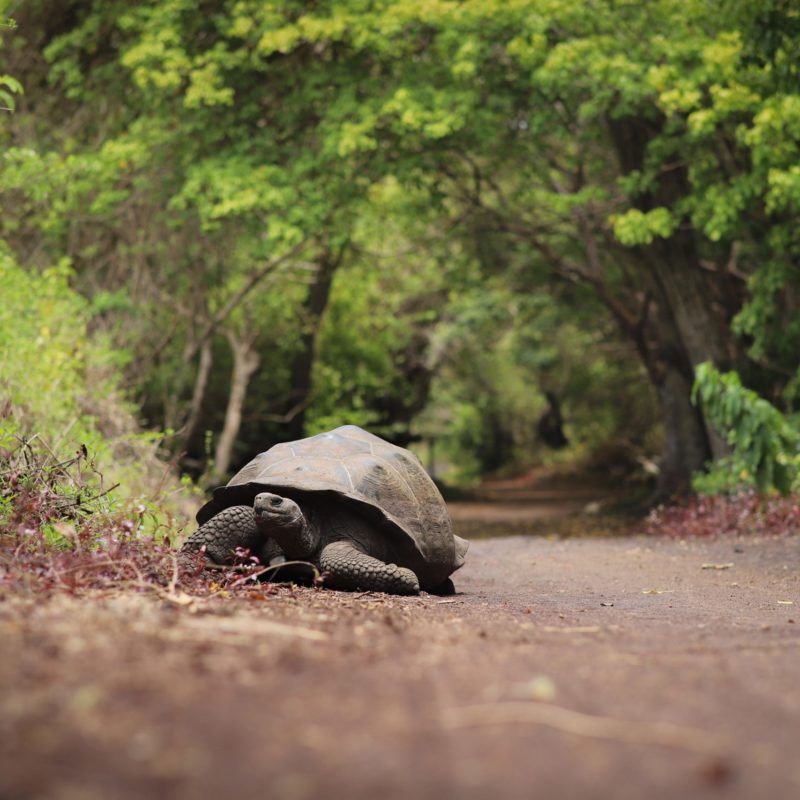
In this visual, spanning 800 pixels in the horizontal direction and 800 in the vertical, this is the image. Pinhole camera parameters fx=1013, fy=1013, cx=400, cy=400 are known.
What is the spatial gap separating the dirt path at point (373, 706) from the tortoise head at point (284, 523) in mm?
1310

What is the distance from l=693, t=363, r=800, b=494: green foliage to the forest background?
4 cm

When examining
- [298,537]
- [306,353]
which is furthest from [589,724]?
[306,353]

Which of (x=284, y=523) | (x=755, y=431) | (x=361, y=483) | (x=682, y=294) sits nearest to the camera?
(x=284, y=523)

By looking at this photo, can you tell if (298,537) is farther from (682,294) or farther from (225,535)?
(682,294)

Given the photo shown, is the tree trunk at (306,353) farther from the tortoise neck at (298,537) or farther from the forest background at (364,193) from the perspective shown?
the tortoise neck at (298,537)

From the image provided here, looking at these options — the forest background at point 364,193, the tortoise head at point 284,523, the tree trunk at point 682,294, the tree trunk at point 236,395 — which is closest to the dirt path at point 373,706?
the tortoise head at point 284,523

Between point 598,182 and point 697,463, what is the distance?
5.76 meters

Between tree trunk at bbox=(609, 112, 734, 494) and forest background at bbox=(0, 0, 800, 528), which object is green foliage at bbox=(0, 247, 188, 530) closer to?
forest background at bbox=(0, 0, 800, 528)

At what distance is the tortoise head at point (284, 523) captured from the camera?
5.40 meters

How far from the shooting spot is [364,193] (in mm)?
16422

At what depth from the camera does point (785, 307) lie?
14.7 meters

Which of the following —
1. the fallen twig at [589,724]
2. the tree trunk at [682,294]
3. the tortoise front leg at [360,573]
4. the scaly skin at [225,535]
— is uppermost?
the tree trunk at [682,294]

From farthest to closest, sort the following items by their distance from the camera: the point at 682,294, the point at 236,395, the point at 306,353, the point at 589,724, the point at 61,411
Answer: the point at 306,353, the point at 236,395, the point at 682,294, the point at 61,411, the point at 589,724

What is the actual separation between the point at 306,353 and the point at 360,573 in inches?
646
